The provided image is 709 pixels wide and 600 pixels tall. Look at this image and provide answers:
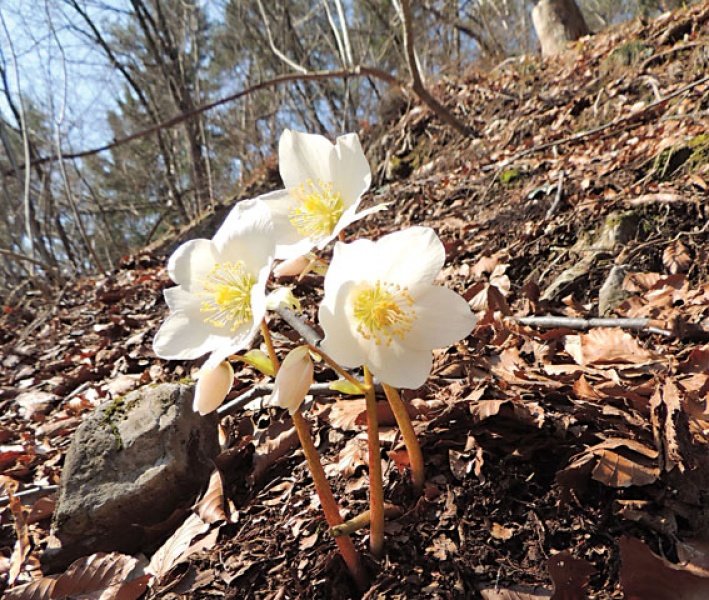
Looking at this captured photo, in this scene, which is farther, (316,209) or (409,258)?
(316,209)

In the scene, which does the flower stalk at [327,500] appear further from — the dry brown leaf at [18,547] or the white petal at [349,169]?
the dry brown leaf at [18,547]

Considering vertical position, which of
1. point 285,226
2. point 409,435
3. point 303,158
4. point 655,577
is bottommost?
point 655,577

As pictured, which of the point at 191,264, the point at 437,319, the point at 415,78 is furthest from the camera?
the point at 415,78

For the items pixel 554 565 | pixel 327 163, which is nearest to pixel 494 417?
pixel 554 565

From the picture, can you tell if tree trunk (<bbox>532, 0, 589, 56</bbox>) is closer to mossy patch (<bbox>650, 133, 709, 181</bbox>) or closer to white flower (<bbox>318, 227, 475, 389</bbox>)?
A: mossy patch (<bbox>650, 133, 709, 181</bbox>)

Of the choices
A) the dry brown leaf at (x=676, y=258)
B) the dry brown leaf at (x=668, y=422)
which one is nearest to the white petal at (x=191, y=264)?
the dry brown leaf at (x=668, y=422)

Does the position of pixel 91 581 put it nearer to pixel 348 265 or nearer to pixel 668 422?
pixel 348 265

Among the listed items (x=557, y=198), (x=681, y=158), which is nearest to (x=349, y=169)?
(x=557, y=198)

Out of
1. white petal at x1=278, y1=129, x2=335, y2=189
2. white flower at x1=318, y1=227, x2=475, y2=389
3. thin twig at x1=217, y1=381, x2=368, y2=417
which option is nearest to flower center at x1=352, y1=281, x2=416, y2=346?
white flower at x1=318, y1=227, x2=475, y2=389
